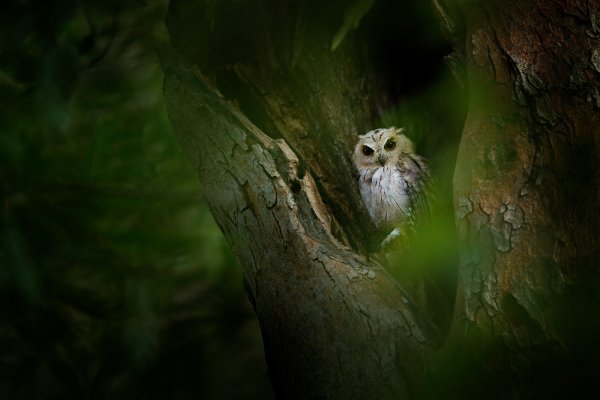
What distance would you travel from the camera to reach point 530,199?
4.81ft

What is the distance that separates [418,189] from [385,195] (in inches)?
4.7

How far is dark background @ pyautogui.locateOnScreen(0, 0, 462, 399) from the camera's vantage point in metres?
1.88

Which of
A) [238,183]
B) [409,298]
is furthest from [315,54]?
[409,298]

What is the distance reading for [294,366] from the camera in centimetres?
174

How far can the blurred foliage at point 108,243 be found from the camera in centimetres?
186

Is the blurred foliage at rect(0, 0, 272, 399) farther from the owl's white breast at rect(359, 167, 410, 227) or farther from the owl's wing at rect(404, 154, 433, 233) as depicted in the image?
the owl's wing at rect(404, 154, 433, 233)

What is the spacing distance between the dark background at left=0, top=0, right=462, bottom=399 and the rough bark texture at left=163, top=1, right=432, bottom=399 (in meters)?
0.16

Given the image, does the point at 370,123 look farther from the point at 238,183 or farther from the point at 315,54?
the point at 238,183

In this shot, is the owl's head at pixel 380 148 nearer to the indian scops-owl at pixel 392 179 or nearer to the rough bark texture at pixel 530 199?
the indian scops-owl at pixel 392 179

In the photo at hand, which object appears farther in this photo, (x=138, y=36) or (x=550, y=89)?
(x=138, y=36)

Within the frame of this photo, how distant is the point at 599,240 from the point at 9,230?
1413 millimetres

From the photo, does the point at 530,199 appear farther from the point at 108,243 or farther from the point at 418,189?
the point at 108,243

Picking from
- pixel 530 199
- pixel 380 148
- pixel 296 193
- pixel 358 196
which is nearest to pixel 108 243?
pixel 296 193

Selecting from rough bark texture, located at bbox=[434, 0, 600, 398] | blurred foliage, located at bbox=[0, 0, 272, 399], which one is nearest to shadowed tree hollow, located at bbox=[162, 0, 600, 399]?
rough bark texture, located at bbox=[434, 0, 600, 398]
